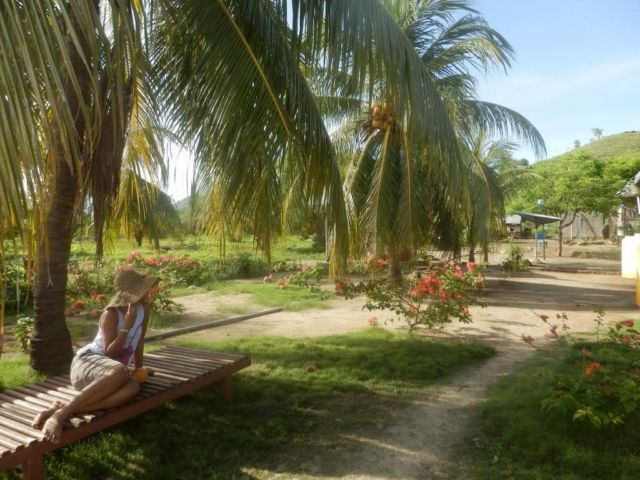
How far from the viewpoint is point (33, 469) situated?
2764mm

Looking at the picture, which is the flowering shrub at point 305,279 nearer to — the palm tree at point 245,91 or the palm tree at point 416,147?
the palm tree at point 416,147

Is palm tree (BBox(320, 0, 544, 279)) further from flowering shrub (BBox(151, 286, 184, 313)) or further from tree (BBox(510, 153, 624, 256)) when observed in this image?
tree (BBox(510, 153, 624, 256))

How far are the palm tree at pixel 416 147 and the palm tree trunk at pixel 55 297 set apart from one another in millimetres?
5311

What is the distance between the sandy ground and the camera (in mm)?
3430

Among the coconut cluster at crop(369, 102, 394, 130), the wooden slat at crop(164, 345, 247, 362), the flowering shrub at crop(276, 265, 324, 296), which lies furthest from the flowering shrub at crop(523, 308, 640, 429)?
the flowering shrub at crop(276, 265, 324, 296)

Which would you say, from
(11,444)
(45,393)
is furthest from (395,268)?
(11,444)

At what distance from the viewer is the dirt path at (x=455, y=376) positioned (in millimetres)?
3416

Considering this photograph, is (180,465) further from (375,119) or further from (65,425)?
(375,119)

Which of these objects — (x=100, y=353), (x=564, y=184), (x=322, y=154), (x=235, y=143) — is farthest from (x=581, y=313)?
(x=564, y=184)

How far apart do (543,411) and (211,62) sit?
3815 mm

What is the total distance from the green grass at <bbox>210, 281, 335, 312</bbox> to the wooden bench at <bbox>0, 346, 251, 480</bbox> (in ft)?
18.2

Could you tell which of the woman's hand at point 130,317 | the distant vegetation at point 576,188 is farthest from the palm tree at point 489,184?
the woman's hand at point 130,317

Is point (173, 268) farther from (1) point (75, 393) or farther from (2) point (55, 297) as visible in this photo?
(1) point (75, 393)

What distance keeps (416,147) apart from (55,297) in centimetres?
589
